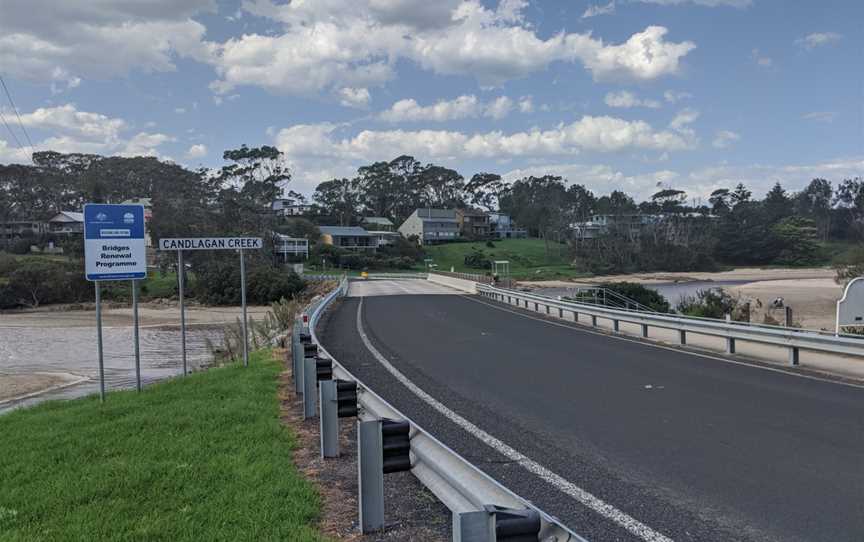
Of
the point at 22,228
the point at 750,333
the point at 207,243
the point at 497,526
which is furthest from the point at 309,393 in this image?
the point at 22,228

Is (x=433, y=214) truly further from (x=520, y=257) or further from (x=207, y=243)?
(x=207, y=243)

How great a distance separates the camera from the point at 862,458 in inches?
232

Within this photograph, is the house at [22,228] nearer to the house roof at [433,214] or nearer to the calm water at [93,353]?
the house roof at [433,214]

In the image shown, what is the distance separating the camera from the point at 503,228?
479 feet

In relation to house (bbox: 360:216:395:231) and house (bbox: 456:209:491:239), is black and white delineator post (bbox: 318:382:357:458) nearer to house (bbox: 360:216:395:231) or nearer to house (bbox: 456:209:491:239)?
house (bbox: 360:216:395:231)

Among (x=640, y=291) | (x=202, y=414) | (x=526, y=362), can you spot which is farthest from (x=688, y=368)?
(x=640, y=291)

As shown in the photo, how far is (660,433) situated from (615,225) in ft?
399

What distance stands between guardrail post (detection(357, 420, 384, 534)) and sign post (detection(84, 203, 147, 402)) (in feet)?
22.0

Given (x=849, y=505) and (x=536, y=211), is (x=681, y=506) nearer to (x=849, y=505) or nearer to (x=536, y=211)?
(x=849, y=505)

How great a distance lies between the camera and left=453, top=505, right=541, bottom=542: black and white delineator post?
2904 millimetres

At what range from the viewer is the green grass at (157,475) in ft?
14.4

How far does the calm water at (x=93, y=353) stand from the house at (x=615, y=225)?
92.6 m

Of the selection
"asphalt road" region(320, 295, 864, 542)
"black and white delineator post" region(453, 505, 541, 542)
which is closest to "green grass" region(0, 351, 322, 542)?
"black and white delineator post" region(453, 505, 541, 542)

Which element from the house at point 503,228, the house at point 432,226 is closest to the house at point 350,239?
the house at point 432,226
